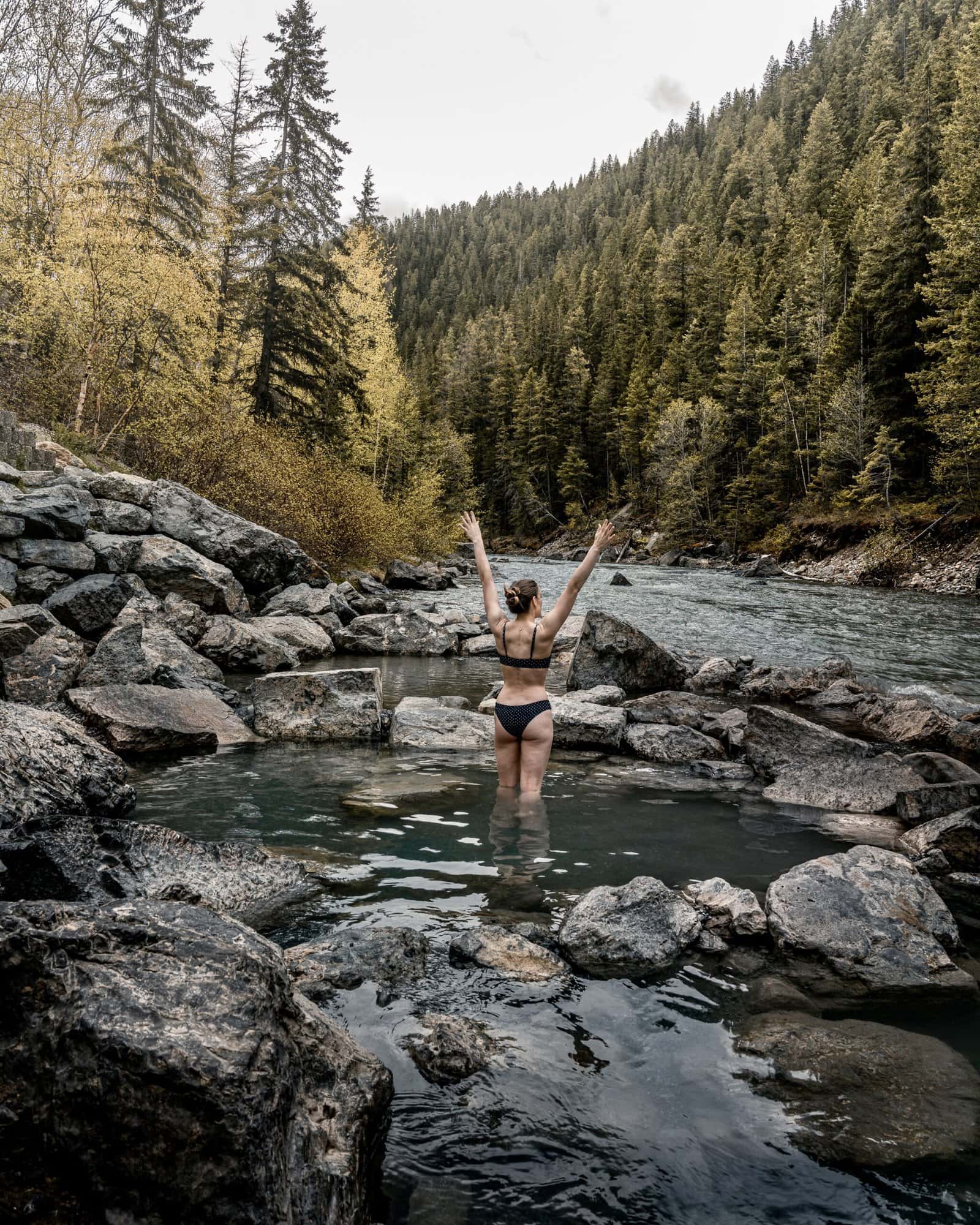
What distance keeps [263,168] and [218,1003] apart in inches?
1224

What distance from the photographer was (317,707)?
9.09 meters

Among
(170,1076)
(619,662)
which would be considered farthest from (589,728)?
(170,1076)

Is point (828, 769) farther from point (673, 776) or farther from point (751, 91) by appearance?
point (751, 91)

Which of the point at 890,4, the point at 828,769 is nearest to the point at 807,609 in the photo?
the point at 828,769

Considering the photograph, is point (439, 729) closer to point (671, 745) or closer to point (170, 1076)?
point (671, 745)

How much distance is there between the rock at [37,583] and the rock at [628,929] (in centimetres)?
997

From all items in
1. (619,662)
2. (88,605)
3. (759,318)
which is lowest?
(619,662)

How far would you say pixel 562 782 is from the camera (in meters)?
7.56

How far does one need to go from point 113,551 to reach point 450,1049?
1191cm

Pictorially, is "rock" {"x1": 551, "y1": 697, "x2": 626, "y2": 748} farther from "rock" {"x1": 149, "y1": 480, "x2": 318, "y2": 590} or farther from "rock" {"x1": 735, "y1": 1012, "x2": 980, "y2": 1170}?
"rock" {"x1": 149, "y1": 480, "x2": 318, "y2": 590}

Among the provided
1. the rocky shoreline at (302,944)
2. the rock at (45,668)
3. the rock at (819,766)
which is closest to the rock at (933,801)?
the rocky shoreline at (302,944)

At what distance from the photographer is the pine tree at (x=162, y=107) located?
80.6 feet

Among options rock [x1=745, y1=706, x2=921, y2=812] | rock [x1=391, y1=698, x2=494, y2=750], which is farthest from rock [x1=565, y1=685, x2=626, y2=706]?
rock [x1=745, y1=706, x2=921, y2=812]

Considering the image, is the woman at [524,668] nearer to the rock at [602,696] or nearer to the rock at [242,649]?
the rock at [602,696]
